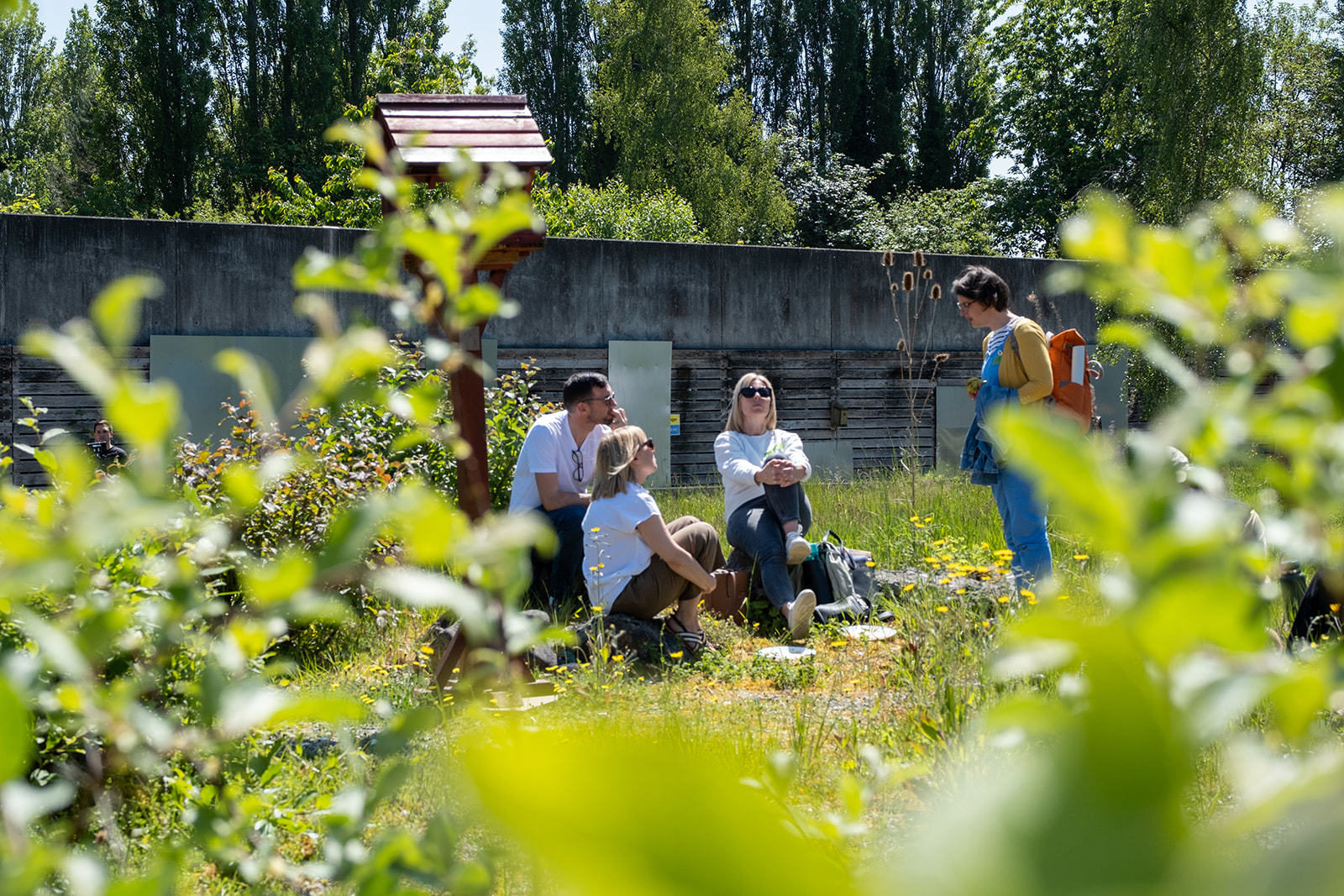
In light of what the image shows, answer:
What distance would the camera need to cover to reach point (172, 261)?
10.2m

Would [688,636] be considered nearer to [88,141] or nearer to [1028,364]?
[1028,364]

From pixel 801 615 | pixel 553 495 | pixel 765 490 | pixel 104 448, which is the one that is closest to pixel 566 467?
pixel 553 495

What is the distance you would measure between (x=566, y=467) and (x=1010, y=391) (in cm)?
236

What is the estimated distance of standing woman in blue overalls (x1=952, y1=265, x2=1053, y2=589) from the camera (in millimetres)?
5148

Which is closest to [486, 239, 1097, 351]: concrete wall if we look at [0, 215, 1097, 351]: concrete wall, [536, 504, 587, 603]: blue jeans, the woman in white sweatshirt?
[0, 215, 1097, 351]: concrete wall

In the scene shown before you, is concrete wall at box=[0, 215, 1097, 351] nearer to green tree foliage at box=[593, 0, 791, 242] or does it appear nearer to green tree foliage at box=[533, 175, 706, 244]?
green tree foliage at box=[533, 175, 706, 244]

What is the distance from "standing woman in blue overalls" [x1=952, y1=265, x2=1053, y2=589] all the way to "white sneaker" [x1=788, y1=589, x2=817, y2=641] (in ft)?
3.23

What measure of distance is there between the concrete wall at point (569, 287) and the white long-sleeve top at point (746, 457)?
3.25 metres

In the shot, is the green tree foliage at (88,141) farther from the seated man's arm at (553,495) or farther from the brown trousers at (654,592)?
the brown trousers at (654,592)

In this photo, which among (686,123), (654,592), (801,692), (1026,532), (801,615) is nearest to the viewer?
(801,692)

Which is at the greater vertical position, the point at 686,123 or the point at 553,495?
the point at 686,123

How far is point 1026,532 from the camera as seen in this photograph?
515cm

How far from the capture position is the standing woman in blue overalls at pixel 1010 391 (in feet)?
16.9

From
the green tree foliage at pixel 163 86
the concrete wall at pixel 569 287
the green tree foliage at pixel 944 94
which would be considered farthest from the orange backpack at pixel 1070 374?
the green tree foliage at pixel 944 94
